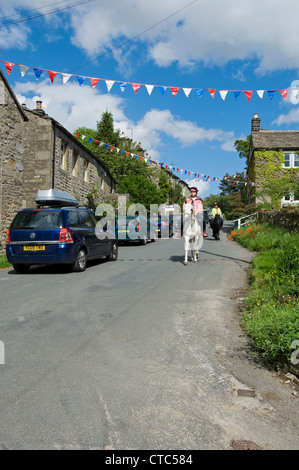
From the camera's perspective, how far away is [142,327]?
505 centimetres

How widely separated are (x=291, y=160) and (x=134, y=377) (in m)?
33.1

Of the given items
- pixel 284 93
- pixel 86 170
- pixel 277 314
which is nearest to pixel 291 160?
pixel 86 170

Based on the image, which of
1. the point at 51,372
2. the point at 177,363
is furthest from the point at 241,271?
the point at 51,372

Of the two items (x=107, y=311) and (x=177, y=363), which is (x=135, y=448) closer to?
(x=177, y=363)

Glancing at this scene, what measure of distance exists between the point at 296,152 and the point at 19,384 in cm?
3367

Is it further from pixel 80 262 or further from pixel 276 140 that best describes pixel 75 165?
pixel 276 140

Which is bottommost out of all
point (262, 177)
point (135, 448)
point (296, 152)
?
point (135, 448)

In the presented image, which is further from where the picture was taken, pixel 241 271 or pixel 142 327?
pixel 241 271

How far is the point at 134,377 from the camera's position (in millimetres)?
3520

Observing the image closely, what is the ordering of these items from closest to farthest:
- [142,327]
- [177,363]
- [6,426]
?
[6,426] < [177,363] < [142,327]

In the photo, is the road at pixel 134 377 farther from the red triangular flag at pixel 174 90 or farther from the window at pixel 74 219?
the red triangular flag at pixel 174 90

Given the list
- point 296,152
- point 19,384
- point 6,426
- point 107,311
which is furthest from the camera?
point 296,152

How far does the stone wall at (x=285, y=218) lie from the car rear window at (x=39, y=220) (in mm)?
8635

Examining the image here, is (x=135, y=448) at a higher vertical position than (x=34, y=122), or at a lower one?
lower
